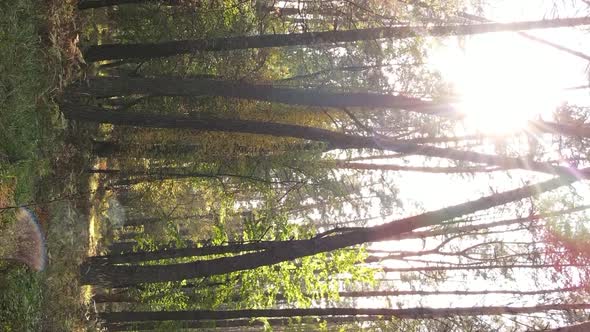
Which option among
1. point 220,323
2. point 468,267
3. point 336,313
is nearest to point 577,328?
point 336,313

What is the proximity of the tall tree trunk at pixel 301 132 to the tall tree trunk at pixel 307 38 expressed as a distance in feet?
4.64

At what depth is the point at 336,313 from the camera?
1162cm

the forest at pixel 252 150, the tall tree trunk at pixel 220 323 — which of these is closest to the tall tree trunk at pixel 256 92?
the forest at pixel 252 150

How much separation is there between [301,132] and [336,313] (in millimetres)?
4987

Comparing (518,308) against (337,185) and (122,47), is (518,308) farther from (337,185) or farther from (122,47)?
(122,47)

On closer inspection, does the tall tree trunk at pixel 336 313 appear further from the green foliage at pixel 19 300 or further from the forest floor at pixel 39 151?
the green foliage at pixel 19 300

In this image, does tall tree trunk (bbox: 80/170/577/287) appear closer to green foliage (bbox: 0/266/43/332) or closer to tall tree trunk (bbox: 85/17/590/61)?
green foliage (bbox: 0/266/43/332)

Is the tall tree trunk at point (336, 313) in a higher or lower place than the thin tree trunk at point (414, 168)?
lower

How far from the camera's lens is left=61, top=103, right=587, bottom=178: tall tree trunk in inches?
281

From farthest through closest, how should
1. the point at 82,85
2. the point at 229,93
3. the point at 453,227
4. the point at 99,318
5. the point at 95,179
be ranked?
the point at 95,179 < the point at 99,318 < the point at 453,227 < the point at 82,85 < the point at 229,93

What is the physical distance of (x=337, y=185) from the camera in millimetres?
15680

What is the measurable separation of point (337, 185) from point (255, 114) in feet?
14.4

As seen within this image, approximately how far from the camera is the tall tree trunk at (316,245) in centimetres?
737

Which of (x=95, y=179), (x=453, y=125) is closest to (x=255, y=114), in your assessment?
(x=453, y=125)
